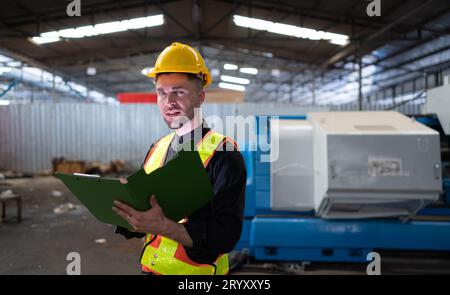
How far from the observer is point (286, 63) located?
12289mm

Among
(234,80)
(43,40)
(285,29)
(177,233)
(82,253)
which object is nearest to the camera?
(177,233)

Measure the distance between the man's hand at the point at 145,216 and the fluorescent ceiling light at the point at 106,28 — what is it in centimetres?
802

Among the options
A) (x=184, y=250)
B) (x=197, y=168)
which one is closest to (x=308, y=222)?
(x=184, y=250)

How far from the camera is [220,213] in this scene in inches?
45.4

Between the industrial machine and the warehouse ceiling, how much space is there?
13.8 feet

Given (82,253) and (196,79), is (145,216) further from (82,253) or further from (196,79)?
(82,253)

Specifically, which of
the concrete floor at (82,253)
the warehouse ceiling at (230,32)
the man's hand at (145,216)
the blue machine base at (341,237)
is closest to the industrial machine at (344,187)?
the blue machine base at (341,237)

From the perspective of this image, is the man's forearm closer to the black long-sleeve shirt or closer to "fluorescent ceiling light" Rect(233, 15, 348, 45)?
the black long-sleeve shirt

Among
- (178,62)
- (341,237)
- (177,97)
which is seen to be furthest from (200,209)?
(341,237)

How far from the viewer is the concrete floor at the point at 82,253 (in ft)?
11.6

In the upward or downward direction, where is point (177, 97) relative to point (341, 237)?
upward

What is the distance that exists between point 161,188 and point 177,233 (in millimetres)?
191

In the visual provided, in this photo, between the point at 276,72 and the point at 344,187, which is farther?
the point at 276,72
